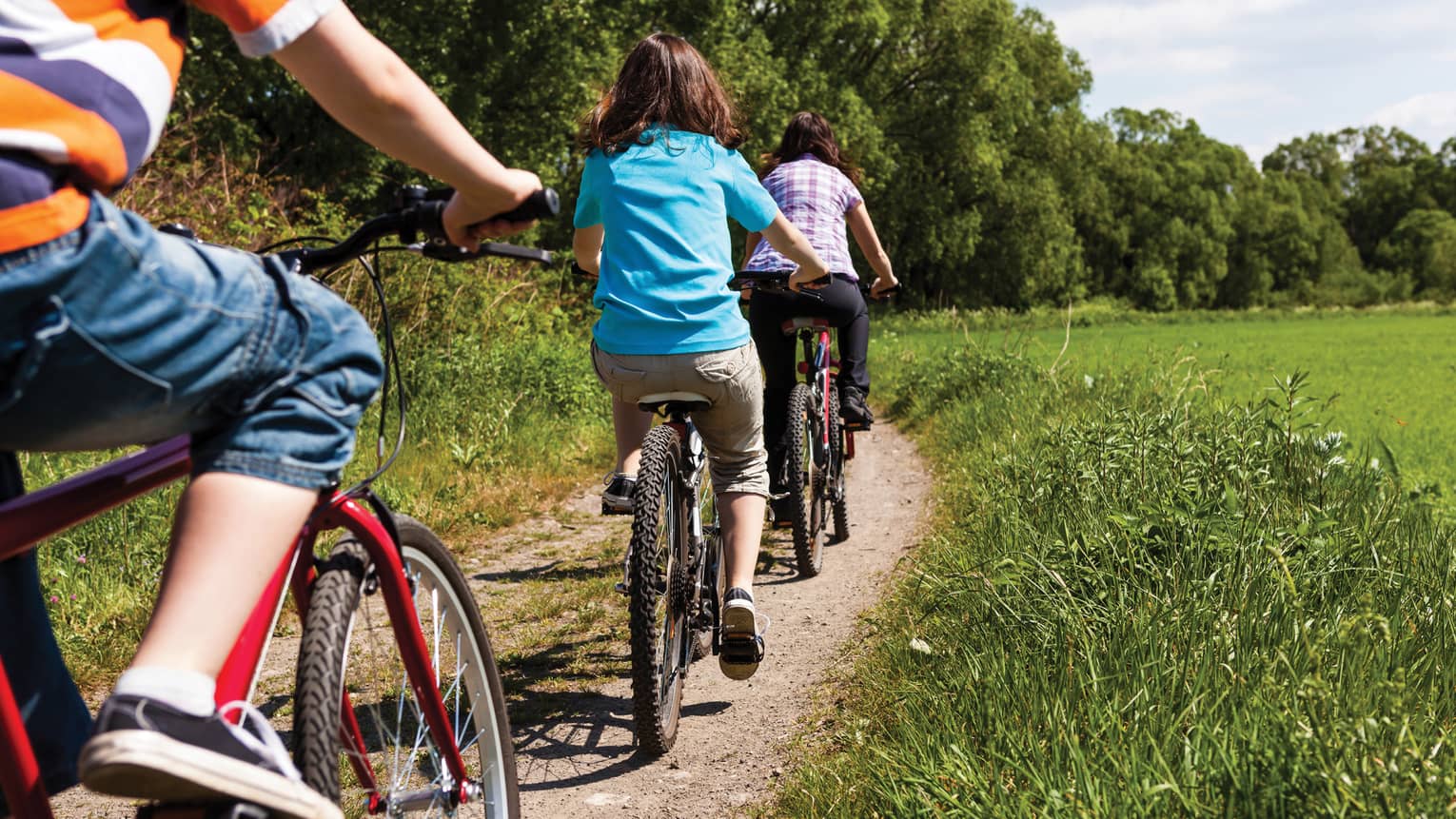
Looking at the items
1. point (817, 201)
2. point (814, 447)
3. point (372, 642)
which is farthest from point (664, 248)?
point (817, 201)

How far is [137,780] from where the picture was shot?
4.28ft

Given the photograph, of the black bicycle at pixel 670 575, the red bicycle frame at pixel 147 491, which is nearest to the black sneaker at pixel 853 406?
the black bicycle at pixel 670 575

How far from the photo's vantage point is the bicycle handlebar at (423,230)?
1833 mm

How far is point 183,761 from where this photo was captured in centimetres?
132

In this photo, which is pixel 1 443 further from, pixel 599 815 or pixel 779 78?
pixel 779 78

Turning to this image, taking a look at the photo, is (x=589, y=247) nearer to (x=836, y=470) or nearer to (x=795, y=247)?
(x=795, y=247)

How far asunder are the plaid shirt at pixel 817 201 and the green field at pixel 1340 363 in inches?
90.2

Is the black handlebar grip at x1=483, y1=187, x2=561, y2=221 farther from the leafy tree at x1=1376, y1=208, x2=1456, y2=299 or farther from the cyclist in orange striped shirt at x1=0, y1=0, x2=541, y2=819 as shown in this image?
the leafy tree at x1=1376, y1=208, x2=1456, y2=299

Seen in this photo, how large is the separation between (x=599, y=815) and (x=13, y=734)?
6.26ft

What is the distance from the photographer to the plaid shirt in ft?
20.6

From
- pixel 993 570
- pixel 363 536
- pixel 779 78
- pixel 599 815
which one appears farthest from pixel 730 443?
pixel 779 78

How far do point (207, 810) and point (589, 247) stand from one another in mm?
2952

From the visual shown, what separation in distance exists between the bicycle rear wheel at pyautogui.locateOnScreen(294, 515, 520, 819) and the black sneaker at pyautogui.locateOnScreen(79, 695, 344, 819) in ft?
0.98

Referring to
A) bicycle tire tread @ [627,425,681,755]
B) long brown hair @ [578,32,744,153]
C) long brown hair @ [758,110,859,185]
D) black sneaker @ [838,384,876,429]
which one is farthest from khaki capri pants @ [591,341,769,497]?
long brown hair @ [758,110,859,185]
